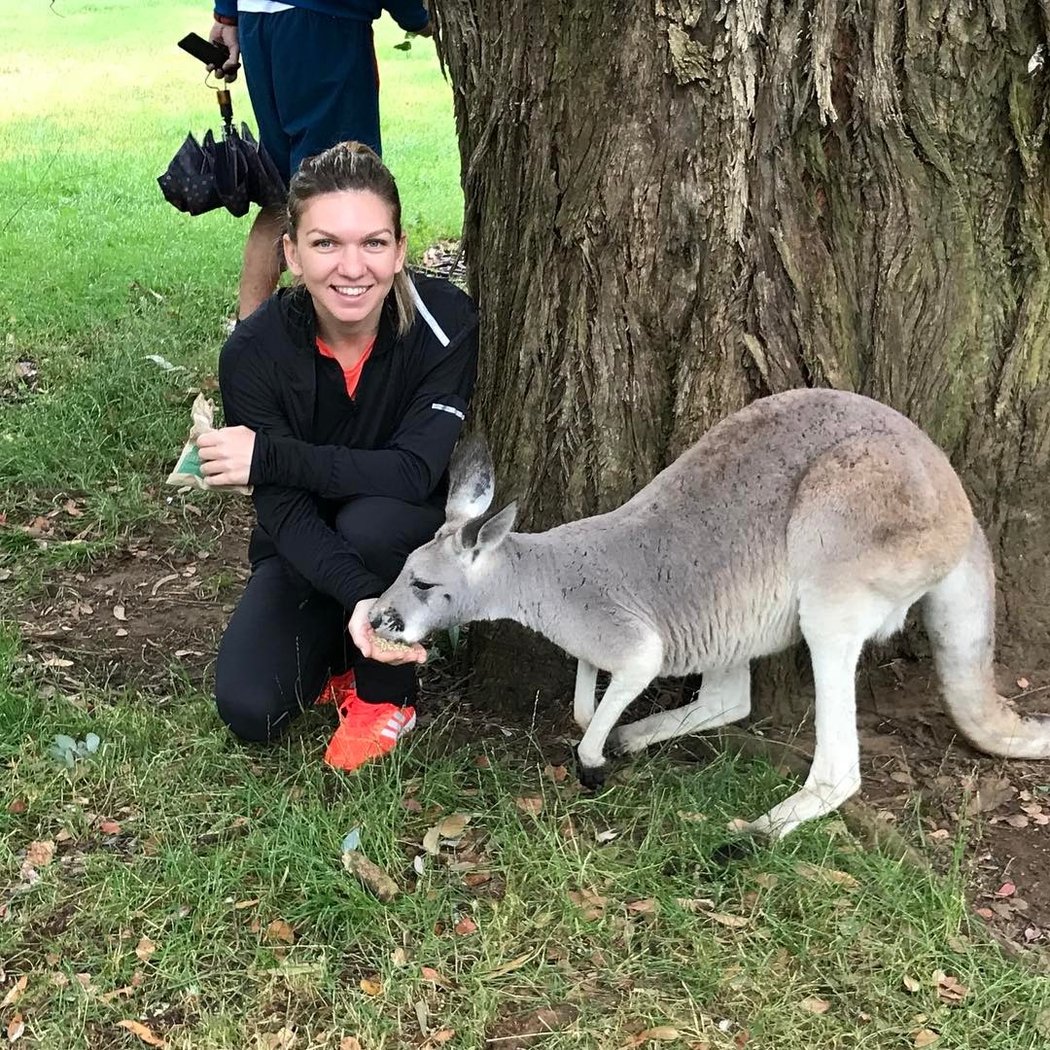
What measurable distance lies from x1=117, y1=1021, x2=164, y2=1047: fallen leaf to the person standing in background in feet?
9.38

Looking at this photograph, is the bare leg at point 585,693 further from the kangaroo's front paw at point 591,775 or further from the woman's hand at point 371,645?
the woman's hand at point 371,645

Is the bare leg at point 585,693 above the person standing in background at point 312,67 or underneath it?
underneath

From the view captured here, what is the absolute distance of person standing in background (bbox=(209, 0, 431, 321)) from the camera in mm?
4777

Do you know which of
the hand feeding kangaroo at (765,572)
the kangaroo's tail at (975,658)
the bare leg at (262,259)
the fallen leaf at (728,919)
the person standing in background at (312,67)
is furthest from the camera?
the bare leg at (262,259)

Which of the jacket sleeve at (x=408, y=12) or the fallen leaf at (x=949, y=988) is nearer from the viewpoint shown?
the fallen leaf at (x=949, y=988)

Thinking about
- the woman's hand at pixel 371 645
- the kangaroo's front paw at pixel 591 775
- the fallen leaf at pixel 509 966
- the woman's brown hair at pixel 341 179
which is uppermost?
the woman's brown hair at pixel 341 179

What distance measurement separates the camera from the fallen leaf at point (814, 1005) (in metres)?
2.43

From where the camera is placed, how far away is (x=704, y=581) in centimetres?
295

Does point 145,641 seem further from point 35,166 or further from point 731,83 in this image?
point 35,166

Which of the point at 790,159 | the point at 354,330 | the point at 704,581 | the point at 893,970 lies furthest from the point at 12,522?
the point at 893,970

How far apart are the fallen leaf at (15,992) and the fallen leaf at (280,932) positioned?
1.71 ft

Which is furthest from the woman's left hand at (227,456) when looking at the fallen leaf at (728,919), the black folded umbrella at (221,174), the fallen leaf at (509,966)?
the black folded umbrella at (221,174)

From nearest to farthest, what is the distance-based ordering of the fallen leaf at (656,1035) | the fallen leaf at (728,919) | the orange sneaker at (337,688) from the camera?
the fallen leaf at (656,1035), the fallen leaf at (728,919), the orange sneaker at (337,688)

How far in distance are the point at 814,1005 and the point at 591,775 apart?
2.70 feet
